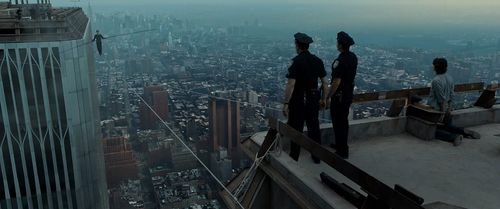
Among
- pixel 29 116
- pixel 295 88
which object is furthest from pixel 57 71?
pixel 295 88

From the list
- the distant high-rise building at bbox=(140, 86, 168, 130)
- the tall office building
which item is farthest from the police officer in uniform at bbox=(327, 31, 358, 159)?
the distant high-rise building at bbox=(140, 86, 168, 130)

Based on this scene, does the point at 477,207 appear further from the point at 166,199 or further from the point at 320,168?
the point at 166,199

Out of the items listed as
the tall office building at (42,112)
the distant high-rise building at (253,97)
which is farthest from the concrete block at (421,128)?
the tall office building at (42,112)

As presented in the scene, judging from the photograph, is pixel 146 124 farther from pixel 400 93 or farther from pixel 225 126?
pixel 400 93

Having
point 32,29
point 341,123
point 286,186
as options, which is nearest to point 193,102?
point 32,29

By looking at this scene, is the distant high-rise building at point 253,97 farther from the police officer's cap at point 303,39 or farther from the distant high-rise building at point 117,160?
the police officer's cap at point 303,39

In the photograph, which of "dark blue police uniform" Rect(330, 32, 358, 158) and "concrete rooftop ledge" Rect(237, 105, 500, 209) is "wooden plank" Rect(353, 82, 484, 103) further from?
"dark blue police uniform" Rect(330, 32, 358, 158)
